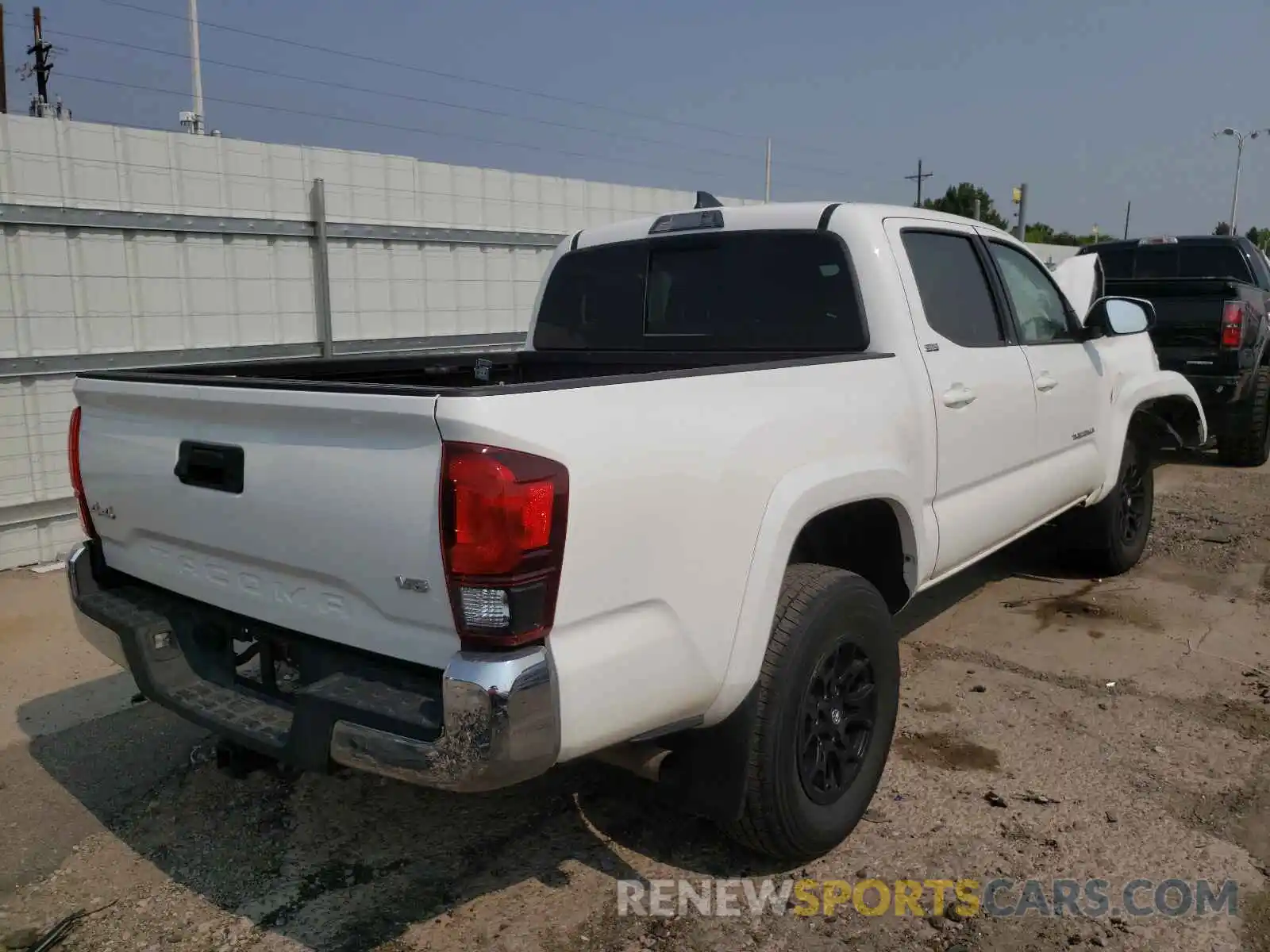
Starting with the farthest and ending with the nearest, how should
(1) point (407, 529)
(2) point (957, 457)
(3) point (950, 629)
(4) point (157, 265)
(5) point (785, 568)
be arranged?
(4) point (157, 265), (3) point (950, 629), (2) point (957, 457), (5) point (785, 568), (1) point (407, 529)

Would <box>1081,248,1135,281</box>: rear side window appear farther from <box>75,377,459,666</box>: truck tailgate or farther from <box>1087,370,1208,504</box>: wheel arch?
<box>75,377,459,666</box>: truck tailgate

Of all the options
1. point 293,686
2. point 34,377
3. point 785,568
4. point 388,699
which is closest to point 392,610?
point 388,699

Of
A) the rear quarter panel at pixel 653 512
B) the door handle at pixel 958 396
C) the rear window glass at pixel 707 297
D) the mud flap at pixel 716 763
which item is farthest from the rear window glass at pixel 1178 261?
the mud flap at pixel 716 763

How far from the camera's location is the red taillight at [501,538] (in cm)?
211

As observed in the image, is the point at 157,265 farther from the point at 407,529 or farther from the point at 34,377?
the point at 407,529

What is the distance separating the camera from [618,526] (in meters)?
2.29

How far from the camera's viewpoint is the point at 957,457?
3760mm

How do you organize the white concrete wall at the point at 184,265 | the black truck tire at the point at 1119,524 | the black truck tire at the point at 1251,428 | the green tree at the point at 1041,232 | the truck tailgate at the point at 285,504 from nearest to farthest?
the truck tailgate at the point at 285,504
the black truck tire at the point at 1119,524
the white concrete wall at the point at 184,265
the black truck tire at the point at 1251,428
the green tree at the point at 1041,232

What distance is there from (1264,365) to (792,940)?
8411 millimetres

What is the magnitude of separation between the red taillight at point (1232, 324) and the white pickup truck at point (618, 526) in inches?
212

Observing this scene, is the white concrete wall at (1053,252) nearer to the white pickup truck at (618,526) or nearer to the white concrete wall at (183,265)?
the white concrete wall at (183,265)

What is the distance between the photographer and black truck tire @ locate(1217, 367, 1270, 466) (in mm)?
8977

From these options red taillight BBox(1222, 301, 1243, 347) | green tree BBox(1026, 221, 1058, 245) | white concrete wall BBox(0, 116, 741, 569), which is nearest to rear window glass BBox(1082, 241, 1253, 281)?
red taillight BBox(1222, 301, 1243, 347)

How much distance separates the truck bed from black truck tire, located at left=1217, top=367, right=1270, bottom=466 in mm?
6969
